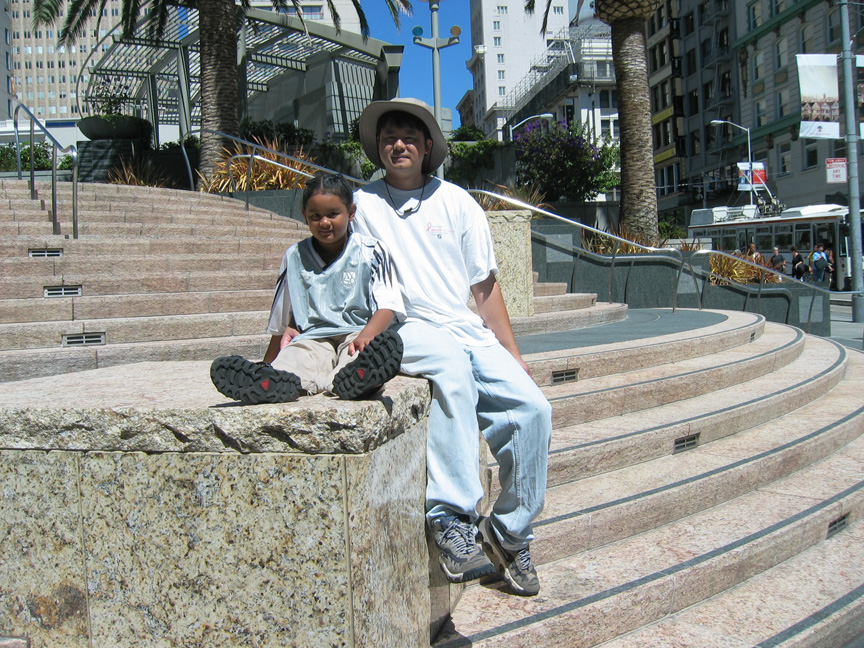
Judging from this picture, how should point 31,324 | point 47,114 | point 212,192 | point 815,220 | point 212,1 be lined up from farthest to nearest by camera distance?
point 47,114 → point 815,220 → point 212,1 → point 212,192 → point 31,324

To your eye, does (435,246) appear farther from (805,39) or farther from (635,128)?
(805,39)

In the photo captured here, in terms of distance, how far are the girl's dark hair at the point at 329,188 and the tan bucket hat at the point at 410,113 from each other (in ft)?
0.67

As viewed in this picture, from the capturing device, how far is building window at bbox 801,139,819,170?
122ft

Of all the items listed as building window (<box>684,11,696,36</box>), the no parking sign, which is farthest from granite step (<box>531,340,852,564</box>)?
building window (<box>684,11,696,36</box>)

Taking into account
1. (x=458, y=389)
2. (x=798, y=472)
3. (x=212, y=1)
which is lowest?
(x=798, y=472)

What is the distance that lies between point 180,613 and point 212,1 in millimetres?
14552

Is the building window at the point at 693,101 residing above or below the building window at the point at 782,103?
above

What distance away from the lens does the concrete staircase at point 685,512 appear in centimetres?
274

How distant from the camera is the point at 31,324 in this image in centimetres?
525

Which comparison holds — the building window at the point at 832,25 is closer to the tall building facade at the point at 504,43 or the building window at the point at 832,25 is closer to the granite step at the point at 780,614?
the granite step at the point at 780,614

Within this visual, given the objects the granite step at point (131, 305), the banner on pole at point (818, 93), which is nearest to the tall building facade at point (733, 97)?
the banner on pole at point (818, 93)

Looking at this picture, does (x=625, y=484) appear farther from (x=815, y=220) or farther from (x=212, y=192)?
(x=815, y=220)

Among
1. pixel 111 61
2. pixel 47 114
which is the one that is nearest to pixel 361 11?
pixel 111 61

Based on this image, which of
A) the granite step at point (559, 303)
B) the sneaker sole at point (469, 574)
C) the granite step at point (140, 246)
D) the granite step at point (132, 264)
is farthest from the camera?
the granite step at point (559, 303)
